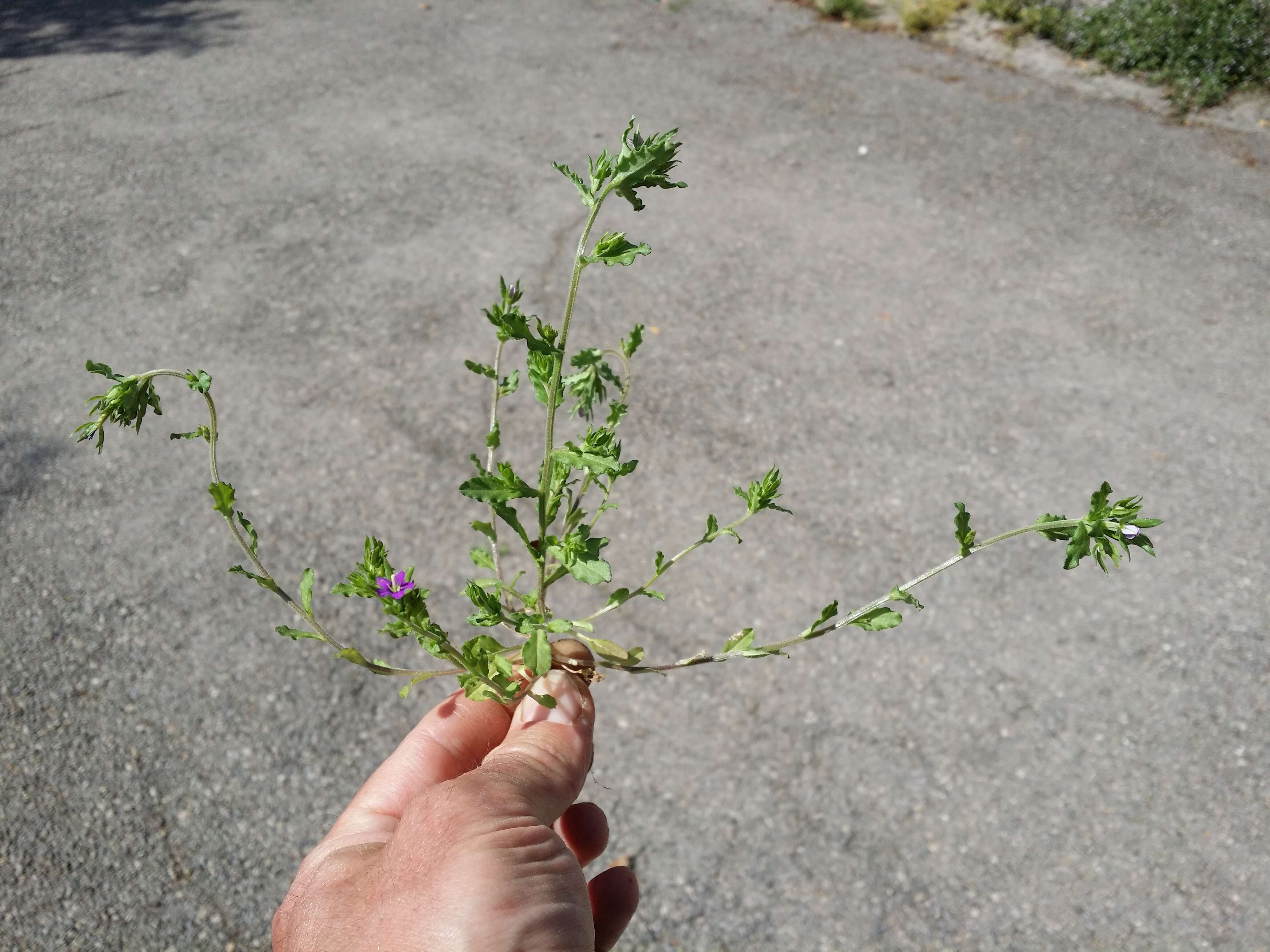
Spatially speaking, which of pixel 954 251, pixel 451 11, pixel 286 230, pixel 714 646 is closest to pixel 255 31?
pixel 451 11

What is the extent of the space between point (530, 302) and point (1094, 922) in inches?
132

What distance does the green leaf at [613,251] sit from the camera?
1.23 meters

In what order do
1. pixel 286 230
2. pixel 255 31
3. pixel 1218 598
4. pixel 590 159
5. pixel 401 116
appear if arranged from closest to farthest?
1. pixel 590 159
2. pixel 1218 598
3. pixel 286 230
4. pixel 401 116
5. pixel 255 31

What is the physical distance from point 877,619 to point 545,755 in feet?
1.97

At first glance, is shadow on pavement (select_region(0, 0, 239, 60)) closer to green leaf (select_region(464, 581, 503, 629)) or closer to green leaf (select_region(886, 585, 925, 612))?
green leaf (select_region(464, 581, 503, 629))

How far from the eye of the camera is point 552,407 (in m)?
1.32

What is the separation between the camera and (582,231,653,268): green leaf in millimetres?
1226

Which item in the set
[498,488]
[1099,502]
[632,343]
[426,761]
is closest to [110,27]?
[632,343]

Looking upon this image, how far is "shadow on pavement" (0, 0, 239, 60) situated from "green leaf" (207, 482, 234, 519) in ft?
23.4

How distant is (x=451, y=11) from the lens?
803cm

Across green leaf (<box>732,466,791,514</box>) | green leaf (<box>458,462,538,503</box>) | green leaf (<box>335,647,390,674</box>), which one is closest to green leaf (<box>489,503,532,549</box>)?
green leaf (<box>458,462,538,503</box>)

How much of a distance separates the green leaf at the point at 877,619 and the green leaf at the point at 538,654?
1.46ft

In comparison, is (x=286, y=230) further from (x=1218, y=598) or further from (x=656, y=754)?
(x=1218, y=598)

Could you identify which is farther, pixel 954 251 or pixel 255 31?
pixel 255 31
